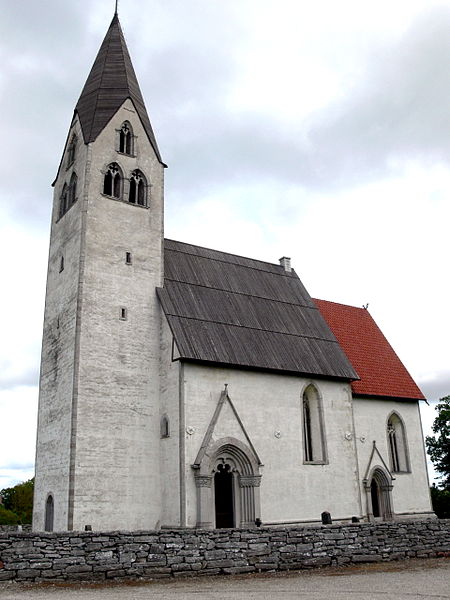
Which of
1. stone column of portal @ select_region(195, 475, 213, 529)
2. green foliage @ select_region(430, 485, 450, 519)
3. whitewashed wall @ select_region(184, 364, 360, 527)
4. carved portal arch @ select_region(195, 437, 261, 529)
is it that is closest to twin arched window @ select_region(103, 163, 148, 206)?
whitewashed wall @ select_region(184, 364, 360, 527)

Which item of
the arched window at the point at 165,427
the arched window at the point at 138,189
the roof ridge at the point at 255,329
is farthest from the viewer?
the arched window at the point at 138,189

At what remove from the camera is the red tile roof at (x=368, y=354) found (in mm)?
32250

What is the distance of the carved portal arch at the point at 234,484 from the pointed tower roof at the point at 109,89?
14956 mm

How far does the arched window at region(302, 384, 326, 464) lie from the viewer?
27.7 metres

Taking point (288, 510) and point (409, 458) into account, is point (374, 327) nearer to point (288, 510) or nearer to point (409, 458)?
point (409, 458)

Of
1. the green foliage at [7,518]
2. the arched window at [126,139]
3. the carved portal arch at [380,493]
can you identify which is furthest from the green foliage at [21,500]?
the arched window at [126,139]

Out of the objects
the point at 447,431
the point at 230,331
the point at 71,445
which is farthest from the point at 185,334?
the point at 447,431

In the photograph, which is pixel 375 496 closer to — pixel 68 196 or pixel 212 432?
pixel 212 432

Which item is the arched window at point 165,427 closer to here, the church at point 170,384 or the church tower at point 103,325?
the church at point 170,384

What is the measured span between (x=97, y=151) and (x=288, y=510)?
1846 cm

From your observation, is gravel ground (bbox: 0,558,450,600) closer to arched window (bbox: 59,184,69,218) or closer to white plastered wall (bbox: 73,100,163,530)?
white plastered wall (bbox: 73,100,163,530)

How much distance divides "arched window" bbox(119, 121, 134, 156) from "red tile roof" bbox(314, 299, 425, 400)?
14422 millimetres

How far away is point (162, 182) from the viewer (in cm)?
2962

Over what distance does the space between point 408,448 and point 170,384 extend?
1503 cm
